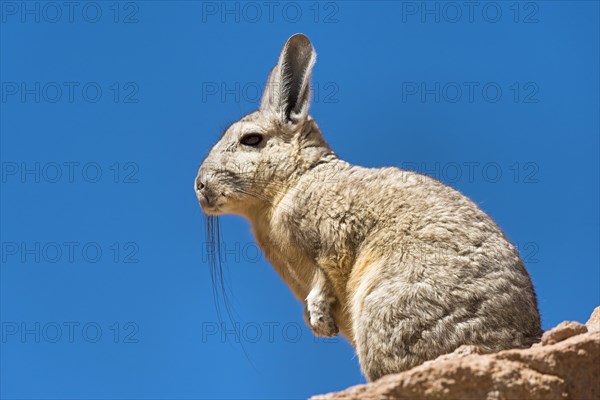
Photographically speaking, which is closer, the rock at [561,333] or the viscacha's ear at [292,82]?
the rock at [561,333]

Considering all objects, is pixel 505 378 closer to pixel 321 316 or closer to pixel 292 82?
pixel 321 316

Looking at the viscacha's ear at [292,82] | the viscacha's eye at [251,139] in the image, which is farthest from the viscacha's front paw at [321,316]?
the viscacha's ear at [292,82]

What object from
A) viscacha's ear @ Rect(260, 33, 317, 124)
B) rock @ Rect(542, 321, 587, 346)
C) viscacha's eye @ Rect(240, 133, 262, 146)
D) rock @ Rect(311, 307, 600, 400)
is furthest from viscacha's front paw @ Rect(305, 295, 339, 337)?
rock @ Rect(311, 307, 600, 400)

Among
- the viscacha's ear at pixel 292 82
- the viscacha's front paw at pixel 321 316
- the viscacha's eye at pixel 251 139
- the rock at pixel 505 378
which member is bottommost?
the rock at pixel 505 378

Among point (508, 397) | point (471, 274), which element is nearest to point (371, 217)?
point (471, 274)

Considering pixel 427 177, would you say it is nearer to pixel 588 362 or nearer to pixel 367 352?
pixel 367 352

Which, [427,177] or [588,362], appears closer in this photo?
[588,362]

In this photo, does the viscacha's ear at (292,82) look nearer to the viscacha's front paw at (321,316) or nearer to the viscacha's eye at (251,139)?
the viscacha's eye at (251,139)
